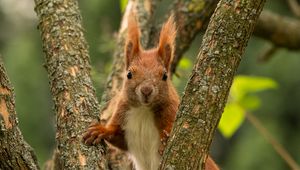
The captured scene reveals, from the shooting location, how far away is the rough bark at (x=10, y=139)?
11.1 feet

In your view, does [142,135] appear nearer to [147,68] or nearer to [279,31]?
[147,68]

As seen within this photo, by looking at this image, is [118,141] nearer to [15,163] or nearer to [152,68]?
[152,68]

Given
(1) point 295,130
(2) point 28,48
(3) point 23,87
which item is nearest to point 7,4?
(2) point 28,48

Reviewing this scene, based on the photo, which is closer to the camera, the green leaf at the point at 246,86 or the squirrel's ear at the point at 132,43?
the squirrel's ear at the point at 132,43

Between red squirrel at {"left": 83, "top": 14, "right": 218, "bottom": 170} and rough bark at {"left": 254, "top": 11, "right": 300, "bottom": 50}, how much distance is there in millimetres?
1416

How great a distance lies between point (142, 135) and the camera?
14.3 ft

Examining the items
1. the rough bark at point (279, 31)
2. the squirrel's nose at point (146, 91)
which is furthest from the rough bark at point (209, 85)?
the rough bark at point (279, 31)

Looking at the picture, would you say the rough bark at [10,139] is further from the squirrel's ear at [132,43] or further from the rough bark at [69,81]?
the squirrel's ear at [132,43]

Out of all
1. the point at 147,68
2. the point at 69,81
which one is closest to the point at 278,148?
the point at 147,68

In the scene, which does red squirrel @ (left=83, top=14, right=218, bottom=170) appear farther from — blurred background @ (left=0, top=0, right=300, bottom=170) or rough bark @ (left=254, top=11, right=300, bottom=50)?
blurred background @ (left=0, top=0, right=300, bottom=170)

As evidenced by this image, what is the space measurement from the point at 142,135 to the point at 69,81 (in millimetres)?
700

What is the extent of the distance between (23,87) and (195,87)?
33.7ft

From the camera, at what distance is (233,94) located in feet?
16.8

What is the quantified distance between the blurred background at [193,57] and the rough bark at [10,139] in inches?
330
